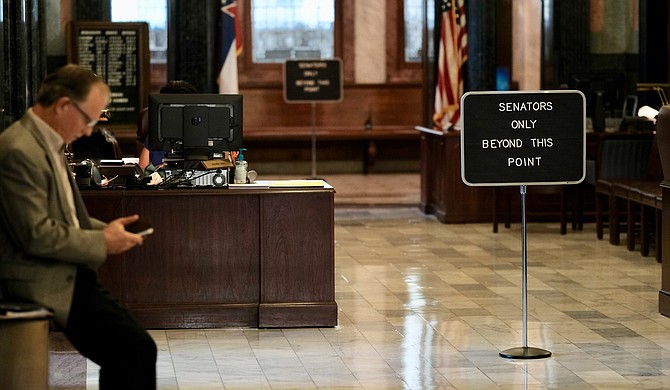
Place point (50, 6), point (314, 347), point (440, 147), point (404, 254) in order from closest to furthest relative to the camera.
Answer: point (314, 347), point (404, 254), point (440, 147), point (50, 6)

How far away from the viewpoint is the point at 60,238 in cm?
403

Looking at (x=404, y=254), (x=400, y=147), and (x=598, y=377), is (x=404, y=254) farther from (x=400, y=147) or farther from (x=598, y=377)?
(x=400, y=147)

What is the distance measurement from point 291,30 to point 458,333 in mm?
12102

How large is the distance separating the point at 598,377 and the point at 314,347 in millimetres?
1556

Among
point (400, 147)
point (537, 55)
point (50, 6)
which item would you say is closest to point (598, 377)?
point (537, 55)

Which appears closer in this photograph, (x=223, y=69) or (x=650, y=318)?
(x=650, y=318)

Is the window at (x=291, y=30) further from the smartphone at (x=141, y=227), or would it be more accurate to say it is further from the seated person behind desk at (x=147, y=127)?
the smartphone at (x=141, y=227)

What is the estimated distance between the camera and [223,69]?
506 inches

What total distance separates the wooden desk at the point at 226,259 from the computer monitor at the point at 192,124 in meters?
0.32

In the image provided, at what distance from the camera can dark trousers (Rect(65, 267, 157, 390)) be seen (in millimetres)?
4117

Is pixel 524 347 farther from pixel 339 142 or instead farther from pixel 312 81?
pixel 339 142

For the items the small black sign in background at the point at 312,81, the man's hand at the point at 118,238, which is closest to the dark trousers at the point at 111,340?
the man's hand at the point at 118,238

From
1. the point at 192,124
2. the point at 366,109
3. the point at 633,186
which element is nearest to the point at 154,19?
the point at 366,109

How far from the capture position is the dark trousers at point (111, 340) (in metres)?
4.12
